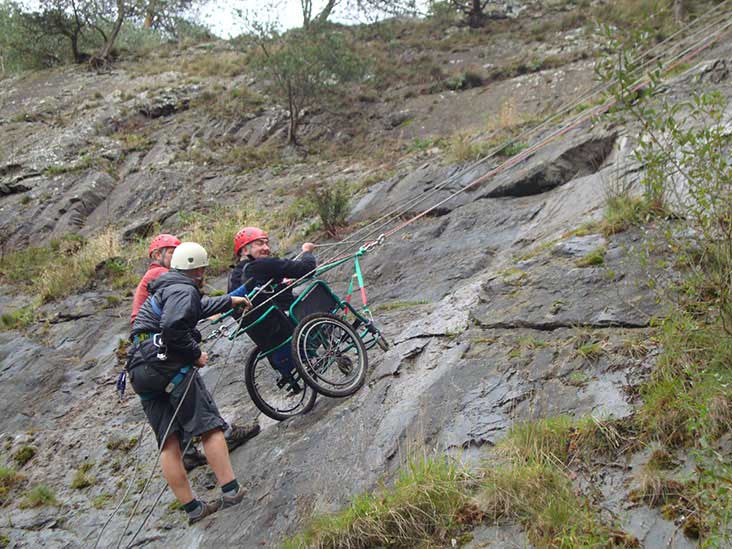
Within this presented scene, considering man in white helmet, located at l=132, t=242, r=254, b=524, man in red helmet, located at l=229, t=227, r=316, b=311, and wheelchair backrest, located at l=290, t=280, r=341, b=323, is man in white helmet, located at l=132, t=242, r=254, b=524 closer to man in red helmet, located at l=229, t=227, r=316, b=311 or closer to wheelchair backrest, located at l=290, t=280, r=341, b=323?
man in red helmet, located at l=229, t=227, r=316, b=311

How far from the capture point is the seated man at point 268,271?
19.1ft

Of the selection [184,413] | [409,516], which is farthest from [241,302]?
[409,516]

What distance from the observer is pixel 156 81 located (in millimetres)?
21000

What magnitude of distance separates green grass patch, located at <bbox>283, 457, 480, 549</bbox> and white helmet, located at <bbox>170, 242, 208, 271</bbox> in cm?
226

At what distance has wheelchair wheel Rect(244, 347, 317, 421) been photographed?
19.1 ft

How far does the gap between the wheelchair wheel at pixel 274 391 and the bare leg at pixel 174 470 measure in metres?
0.94

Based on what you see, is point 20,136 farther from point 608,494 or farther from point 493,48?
point 608,494

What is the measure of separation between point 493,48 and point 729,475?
59.5 ft

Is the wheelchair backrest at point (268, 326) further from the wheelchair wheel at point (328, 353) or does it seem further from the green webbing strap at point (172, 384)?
the green webbing strap at point (172, 384)

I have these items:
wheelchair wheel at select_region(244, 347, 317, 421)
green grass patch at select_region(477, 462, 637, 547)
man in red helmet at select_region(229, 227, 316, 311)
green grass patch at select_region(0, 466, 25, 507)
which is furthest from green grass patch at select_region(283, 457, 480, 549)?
green grass patch at select_region(0, 466, 25, 507)

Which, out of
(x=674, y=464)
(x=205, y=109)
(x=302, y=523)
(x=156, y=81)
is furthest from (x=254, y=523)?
(x=156, y=81)

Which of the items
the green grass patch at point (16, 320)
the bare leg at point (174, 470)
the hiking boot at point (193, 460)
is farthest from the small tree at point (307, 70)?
the bare leg at point (174, 470)

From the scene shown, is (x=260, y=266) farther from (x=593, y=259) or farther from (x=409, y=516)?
(x=593, y=259)

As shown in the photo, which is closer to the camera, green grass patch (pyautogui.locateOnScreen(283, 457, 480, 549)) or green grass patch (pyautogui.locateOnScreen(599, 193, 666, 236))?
green grass patch (pyautogui.locateOnScreen(283, 457, 480, 549))
